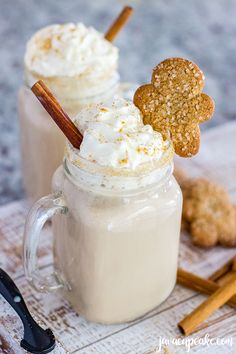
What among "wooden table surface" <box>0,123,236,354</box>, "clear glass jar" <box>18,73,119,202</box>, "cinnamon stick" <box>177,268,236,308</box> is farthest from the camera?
"clear glass jar" <box>18,73,119,202</box>

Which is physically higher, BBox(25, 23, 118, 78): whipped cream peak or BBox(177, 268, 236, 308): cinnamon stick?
BBox(25, 23, 118, 78): whipped cream peak

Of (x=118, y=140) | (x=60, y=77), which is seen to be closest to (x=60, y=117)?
(x=118, y=140)

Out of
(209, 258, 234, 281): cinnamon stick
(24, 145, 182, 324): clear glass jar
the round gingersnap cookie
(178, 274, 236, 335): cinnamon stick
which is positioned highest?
(24, 145, 182, 324): clear glass jar

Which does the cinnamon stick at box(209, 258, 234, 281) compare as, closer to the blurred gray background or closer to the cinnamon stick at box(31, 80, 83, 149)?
the cinnamon stick at box(31, 80, 83, 149)

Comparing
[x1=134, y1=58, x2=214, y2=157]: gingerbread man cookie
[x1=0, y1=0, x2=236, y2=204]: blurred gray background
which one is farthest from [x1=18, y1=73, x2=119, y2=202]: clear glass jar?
[x1=0, y1=0, x2=236, y2=204]: blurred gray background

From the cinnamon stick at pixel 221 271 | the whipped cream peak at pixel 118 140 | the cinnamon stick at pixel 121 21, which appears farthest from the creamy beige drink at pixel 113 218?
the cinnamon stick at pixel 121 21
